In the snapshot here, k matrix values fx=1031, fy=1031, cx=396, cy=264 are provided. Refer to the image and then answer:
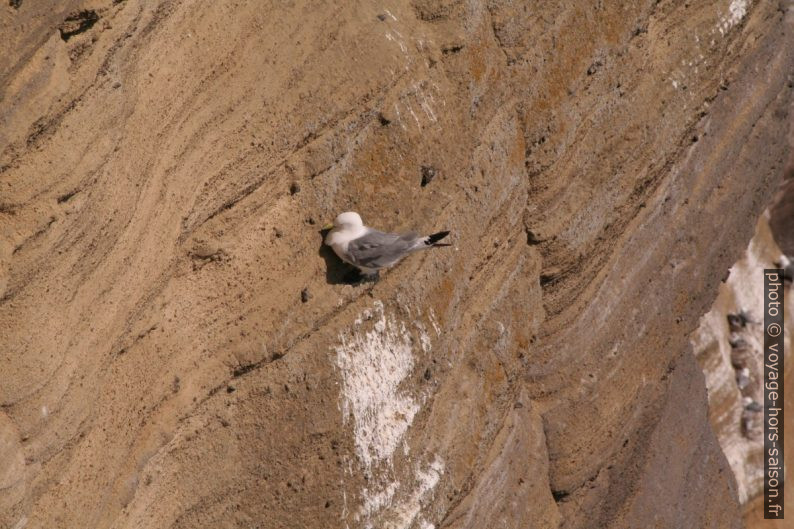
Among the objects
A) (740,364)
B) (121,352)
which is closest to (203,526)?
(121,352)

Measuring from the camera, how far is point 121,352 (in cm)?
382

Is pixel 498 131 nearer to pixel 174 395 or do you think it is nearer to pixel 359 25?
pixel 359 25

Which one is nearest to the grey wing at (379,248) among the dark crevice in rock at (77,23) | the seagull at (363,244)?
the seagull at (363,244)

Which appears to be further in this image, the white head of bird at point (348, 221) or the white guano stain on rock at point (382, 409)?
the white guano stain on rock at point (382, 409)

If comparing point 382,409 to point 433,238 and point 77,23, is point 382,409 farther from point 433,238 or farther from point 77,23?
point 77,23

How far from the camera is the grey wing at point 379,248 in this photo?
4.33 meters

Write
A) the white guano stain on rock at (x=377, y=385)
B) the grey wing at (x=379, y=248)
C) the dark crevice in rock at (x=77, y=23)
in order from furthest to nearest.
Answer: the white guano stain on rock at (x=377, y=385) < the grey wing at (x=379, y=248) < the dark crevice in rock at (x=77, y=23)

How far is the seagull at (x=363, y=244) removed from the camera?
434 centimetres

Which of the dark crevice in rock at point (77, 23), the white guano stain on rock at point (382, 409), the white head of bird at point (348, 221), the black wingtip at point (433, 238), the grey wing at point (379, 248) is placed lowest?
the white guano stain on rock at point (382, 409)

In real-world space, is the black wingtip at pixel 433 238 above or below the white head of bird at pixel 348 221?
below

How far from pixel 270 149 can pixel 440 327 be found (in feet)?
4.30

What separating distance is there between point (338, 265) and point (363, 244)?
0.71ft

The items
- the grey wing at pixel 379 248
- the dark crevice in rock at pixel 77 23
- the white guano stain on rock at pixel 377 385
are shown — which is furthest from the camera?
the white guano stain on rock at pixel 377 385

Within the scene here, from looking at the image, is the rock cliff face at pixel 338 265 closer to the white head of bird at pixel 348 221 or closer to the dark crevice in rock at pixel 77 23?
the dark crevice in rock at pixel 77 23
